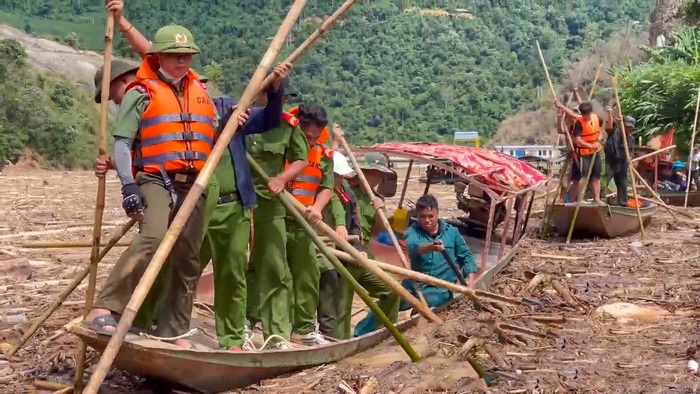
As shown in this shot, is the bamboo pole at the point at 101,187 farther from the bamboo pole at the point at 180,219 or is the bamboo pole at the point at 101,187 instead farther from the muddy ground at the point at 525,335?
the bamboo pole at the point at 180,219

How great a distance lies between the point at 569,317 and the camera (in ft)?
29.5

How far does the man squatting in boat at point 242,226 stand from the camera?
598 cm

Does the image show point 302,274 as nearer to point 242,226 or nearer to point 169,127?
point 242,226

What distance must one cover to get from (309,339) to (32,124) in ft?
118

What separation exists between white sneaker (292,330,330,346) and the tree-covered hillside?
6333 cm

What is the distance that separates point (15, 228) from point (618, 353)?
1076cm

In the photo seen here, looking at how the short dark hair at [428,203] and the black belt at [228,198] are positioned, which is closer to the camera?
the black belt at [228,198]

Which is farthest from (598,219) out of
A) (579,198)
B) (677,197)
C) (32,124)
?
(32,124)

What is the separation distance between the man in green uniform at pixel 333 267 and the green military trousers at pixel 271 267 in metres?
0.75

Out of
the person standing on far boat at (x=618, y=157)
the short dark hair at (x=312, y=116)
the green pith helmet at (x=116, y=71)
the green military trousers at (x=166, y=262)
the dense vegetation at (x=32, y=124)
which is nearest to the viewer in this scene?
the green military trousers at (x=166, y=262)

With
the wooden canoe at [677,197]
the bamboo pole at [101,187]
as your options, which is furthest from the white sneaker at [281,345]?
the wooden canoe at [677,197]

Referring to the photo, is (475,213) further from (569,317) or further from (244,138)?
(244,138)

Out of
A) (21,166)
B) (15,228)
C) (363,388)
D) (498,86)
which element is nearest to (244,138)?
(363,388)

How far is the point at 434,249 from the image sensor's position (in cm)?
824
